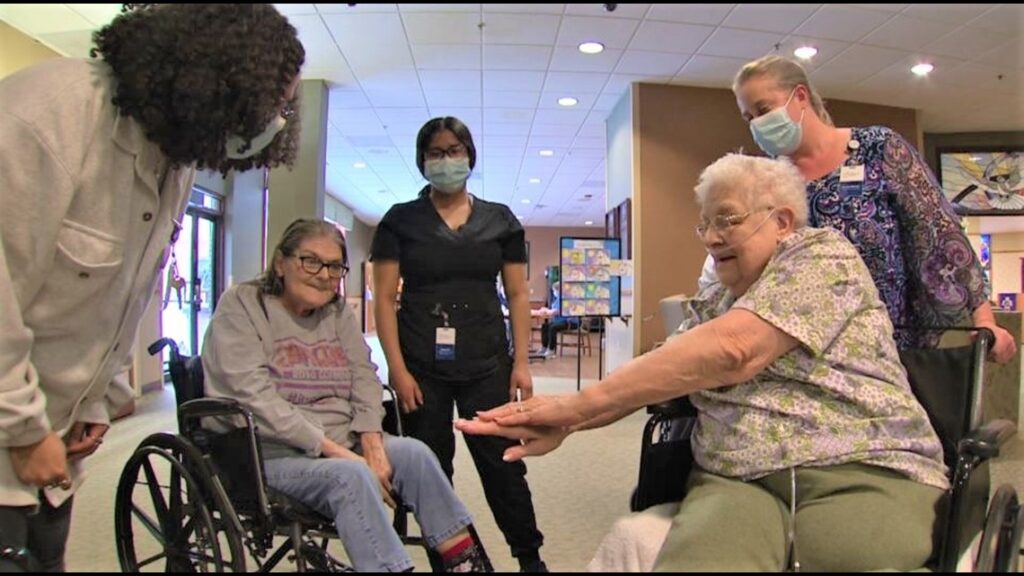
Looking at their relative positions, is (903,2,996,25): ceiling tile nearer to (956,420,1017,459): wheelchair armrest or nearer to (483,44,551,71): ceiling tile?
(483,44,551,71): ceiling tile

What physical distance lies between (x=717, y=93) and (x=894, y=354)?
16.3 feet

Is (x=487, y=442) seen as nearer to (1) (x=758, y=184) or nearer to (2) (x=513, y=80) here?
(1) (x=758, y=184)

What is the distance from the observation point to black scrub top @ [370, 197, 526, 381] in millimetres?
1848

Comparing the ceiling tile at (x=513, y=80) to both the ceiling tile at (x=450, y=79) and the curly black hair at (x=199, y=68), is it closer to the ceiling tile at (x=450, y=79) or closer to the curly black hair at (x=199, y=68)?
the ceiling tile at (x=450, y=79)

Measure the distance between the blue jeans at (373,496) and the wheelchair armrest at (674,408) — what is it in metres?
0.60

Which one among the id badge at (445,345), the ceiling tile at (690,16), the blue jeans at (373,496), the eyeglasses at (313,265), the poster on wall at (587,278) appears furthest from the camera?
the poster on wall at (587,278)

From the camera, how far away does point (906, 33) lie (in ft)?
13.7

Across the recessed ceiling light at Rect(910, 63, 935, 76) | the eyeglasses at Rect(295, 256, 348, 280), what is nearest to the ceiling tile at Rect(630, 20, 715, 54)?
the recessed ceiling light at Rect(910, 63, 935, 76)

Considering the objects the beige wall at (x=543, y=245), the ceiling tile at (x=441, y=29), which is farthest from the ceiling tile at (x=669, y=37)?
the beige wall at (x=543, y=245)

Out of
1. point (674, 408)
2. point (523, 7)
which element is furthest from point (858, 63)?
point (674, 408)

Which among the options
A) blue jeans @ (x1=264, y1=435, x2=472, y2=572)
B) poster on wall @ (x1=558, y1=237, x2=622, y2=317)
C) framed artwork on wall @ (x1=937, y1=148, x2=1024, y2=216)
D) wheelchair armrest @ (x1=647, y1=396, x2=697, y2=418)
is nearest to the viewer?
wheelchair armrest @ (x1=647, y1=396, x2=697, y2=418)

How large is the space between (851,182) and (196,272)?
23.0 feet

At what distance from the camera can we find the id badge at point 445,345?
1839 mm

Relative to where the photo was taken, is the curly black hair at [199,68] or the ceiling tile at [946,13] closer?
the curly black hair at [199,68]
